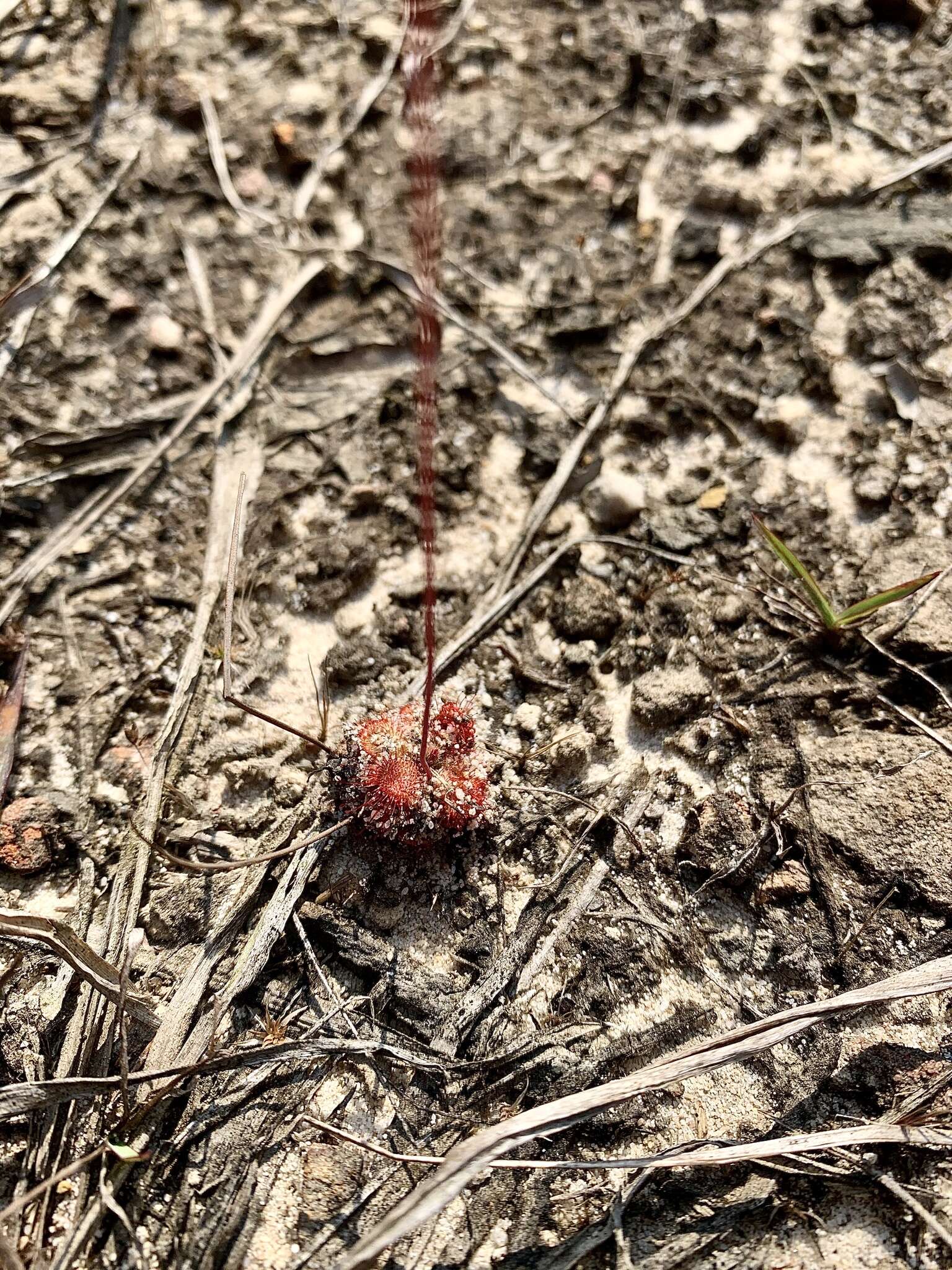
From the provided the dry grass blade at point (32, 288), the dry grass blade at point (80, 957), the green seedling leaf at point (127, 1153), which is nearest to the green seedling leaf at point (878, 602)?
the dry grass blade at point (80, 957)

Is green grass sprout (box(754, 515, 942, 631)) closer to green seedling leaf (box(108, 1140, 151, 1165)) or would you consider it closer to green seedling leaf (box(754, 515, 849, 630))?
green seedling leaf (box(754, 515, 849, 630))

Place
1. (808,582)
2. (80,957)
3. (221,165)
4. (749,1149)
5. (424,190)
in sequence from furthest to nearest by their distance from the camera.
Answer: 1. (221,165)
2. (808,582)
3. (80,957)
4. (749,1149)
5. (424,190)

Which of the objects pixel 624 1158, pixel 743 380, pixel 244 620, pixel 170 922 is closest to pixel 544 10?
pixel 743 380

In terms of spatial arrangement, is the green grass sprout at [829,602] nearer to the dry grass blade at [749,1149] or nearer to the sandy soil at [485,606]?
the sandy soil at [485,606]

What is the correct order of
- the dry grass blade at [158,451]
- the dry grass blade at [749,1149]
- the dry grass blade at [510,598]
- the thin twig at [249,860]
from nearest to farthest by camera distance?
the dry grass blade at [749,1149], the thin twig at [249,860], the dry grass blade at [510,598], the dry grass blade at [158,451]

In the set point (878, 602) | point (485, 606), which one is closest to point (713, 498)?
point (878, 602)

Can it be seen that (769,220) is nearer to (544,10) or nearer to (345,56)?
(544,10)

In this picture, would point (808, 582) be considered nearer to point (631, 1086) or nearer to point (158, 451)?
point (631, 1086)
